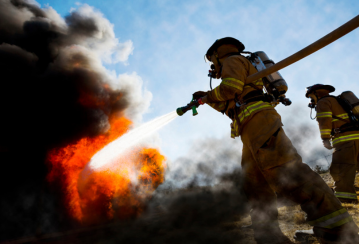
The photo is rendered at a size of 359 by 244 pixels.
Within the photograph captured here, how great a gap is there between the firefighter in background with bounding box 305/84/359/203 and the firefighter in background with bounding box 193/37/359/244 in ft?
8.34

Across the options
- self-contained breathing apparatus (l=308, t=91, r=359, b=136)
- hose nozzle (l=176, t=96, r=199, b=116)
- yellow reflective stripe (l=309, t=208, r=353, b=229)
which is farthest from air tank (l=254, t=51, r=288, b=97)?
self-contained breathing apparatus (l=308, t=91, r=359, b=136)

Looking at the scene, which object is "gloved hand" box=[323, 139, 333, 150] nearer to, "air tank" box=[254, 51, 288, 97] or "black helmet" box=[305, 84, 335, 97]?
"black helmet" box=[305, 84, 335, 97]

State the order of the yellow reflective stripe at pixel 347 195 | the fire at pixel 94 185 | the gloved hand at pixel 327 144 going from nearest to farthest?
the yellow reflective stripe at pixel 347 195 < the gloved hand at pixel 327 144 < the fire at pixel 94 185

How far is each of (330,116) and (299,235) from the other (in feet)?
10.8

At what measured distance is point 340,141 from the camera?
415 centimetres

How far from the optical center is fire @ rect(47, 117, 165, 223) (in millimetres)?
10258

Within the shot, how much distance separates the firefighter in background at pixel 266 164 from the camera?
1584mm

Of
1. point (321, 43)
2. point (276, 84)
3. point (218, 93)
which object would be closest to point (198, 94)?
point (218, 93)

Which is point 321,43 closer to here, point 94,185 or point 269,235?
point 269,235

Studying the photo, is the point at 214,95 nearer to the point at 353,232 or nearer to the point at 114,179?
the point at 353,232

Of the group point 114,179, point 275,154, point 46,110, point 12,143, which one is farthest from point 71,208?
point 275,154

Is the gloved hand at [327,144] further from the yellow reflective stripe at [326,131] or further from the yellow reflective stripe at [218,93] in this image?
the yellow reflective stripe at [218,93]

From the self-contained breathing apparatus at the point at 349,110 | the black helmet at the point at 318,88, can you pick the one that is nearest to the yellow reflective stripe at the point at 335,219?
the self-contained breathing apparatus at the point at 349,110

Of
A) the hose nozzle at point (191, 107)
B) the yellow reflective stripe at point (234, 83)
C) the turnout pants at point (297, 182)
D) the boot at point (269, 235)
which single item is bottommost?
the boot at point (269, 235)
